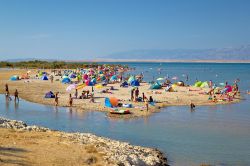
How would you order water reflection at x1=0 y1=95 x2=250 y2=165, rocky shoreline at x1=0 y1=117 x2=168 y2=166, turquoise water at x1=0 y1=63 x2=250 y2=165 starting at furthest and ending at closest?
water reflection at x1=0 y1=95 x2=250 y2=165, turquoise water at x1=0 y1=63 x2=250 y2=165, rocky shoreline at x1=0 y1=117 x2=168 y2=166

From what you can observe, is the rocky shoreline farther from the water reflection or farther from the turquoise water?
the water reflection

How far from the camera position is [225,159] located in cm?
1836

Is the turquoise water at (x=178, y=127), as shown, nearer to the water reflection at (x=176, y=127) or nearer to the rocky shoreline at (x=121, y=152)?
the water reflection at (x=176, y=127)

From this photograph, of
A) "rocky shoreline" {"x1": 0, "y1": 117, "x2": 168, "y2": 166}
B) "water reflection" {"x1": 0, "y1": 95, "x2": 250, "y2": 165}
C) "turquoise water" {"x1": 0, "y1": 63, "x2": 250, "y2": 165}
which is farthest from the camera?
"water reflection" {"x1": 0, "y1": 95, "x2": 250, "y2": 165}

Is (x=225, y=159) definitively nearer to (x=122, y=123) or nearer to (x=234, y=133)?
(x=234, y=133)

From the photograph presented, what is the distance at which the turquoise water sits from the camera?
19.3 m

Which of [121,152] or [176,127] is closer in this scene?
[121,152]

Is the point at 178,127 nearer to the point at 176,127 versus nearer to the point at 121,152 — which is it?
the point at 176,127

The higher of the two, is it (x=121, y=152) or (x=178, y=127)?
(x=121, y=152)

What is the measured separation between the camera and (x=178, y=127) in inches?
1032

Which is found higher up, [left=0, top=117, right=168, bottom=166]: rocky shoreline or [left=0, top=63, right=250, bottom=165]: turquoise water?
[left=0, top=117, right=168, bottom=166]: rocky shoreline

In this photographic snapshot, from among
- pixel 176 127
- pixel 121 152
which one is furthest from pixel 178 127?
pixel 121 152

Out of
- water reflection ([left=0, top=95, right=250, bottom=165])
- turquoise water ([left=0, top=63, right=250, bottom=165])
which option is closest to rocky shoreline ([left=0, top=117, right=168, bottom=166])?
turquoise water ([left=0, top=63, right=250, bottom=165])

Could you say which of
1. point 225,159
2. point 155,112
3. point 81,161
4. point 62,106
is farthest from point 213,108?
point 81,161
